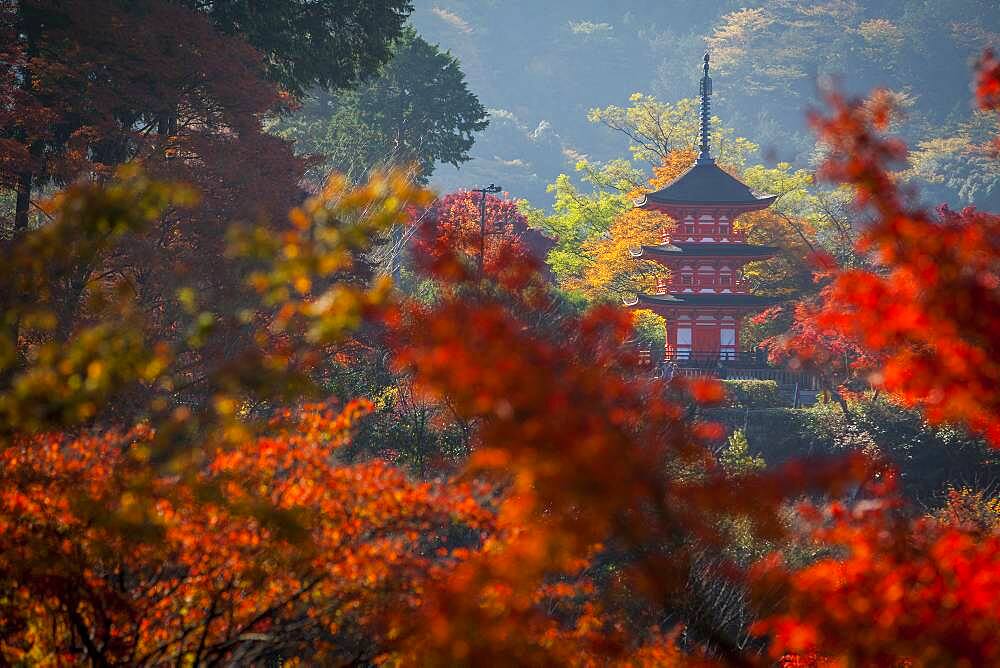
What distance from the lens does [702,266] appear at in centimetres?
3512

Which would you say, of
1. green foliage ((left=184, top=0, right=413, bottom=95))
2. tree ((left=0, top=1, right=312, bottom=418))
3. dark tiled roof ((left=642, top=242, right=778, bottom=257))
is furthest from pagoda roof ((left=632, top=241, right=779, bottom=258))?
tree ((left=0, top=1, right=312, bottom=418))

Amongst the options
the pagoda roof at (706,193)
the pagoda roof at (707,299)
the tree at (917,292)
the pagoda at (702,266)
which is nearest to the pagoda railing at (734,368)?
the pagoda at (702,266)

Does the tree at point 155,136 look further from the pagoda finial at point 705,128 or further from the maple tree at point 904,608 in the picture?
the pagoda finial at point 705,128

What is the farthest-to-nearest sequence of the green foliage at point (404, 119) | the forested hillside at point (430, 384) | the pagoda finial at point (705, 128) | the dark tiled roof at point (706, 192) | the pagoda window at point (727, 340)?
1. the green foliage at point (404, 119)
2. the pagoda finial at point (705, 128)
3. the pagoda window at point (727, 340)
4. the dark tiled roof at point (706, 192)
5. the forested hillside at point (430, 384)

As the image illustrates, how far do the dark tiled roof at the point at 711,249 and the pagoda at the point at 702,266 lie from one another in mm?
33

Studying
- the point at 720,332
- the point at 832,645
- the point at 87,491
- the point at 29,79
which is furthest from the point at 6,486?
the point at 720,332

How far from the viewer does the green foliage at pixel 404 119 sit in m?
38.4

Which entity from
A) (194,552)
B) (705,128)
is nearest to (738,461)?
(194,552)

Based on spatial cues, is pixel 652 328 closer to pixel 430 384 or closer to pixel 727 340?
pixel 727 340

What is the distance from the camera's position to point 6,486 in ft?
19.8

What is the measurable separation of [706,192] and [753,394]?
299 inches

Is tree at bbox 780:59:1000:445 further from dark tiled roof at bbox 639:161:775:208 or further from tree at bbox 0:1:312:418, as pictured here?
dark tiled roof at bbox 639:161:775:208

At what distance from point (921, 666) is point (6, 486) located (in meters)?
4.93

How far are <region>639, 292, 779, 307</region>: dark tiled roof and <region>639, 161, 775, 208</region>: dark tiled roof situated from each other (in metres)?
3.03
